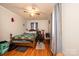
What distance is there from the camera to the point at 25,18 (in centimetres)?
378

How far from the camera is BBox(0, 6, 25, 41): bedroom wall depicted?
3171 millimetres

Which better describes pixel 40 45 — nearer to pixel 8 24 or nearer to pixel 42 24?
pixel 42 24

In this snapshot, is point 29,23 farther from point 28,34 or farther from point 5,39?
point 5,39

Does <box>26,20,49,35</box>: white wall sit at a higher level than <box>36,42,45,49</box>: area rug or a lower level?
higher

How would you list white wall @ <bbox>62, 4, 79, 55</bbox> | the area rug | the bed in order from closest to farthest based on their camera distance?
white wall @ <bbox>62, 4, 79, 55</bbox>, the bed, the area rug

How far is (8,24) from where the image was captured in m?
3.47

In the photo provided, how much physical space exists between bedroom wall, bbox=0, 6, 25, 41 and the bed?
0.67ft

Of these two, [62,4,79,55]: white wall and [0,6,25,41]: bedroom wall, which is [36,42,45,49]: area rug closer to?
[0,6,25,41]: bedroom wall

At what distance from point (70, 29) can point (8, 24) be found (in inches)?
91.2

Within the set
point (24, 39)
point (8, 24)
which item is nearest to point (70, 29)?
point (24, 39)

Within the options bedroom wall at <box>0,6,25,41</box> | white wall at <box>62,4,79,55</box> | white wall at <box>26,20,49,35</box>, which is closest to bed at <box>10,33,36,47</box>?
bedroom wall at <box>0,6,25,41</box>

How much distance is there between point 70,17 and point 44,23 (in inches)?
51.6

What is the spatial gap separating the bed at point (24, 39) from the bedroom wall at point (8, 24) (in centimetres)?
21

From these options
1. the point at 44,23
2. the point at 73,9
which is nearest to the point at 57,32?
the point at 73,9
